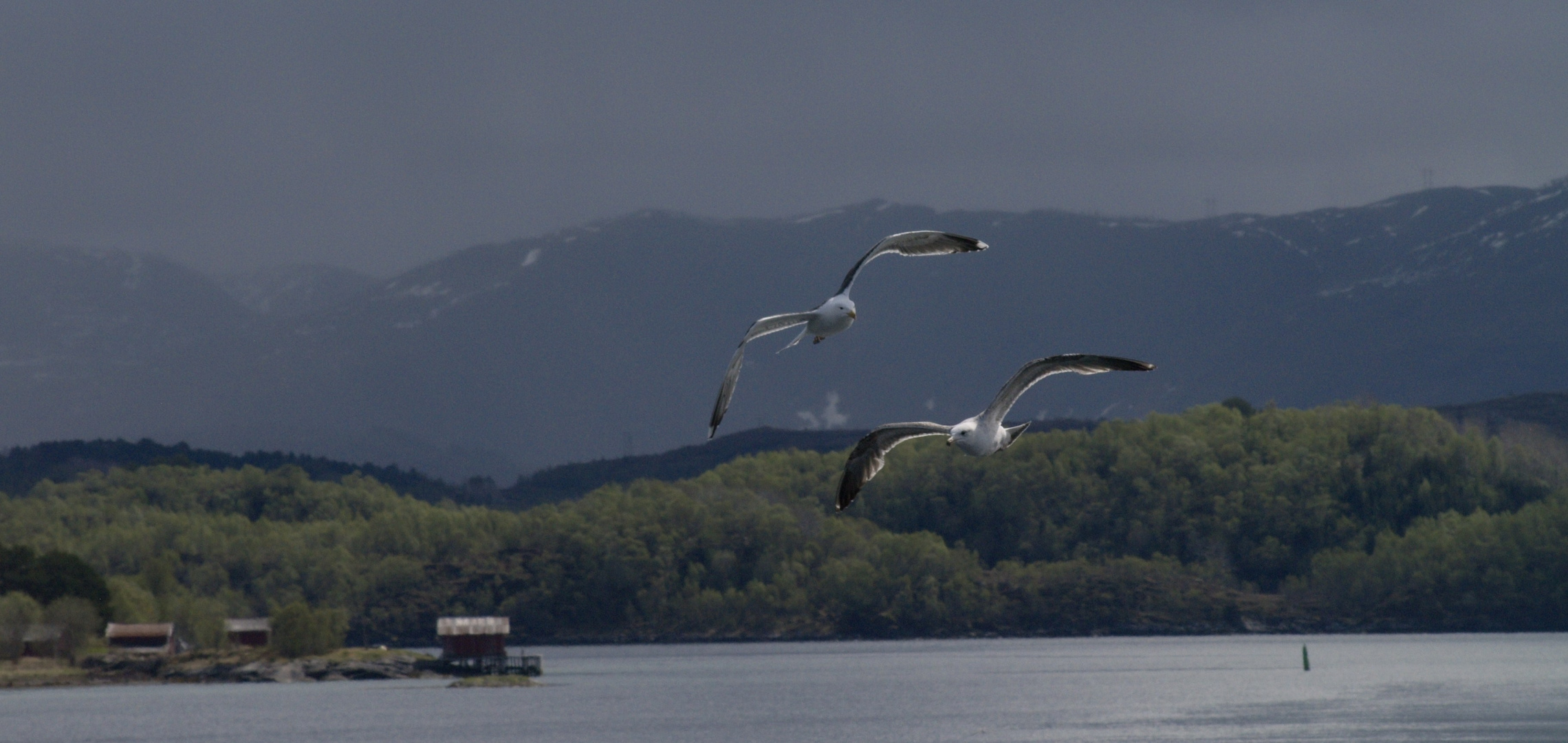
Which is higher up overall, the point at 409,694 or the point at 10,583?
the point at 10,583

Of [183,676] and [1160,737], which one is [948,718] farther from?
[183,676]

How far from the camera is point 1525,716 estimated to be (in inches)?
4555

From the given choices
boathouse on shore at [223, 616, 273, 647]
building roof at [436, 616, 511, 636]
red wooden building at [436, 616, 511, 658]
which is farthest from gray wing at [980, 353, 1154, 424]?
boathouse on shore at [223, 616, 273, 647]

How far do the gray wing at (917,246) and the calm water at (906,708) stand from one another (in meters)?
82.5

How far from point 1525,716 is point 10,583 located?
437 ft

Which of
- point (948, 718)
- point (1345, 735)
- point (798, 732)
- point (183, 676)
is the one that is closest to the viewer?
point (1345, 735)

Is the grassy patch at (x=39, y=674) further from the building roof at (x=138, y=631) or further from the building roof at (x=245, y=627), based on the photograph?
the building roof at (x=245, y=627)

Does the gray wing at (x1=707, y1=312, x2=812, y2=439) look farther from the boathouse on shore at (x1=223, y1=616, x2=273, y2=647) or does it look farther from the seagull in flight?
the boathouse on shore at (x1=223, y1=616, x2=273, y2=647)

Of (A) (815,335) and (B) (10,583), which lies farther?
(B) (10,583)

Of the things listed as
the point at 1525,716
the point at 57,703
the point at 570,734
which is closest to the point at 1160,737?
the point at 1525,716

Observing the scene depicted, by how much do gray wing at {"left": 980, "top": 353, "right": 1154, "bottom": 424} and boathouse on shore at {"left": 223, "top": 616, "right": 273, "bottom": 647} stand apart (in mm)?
178003

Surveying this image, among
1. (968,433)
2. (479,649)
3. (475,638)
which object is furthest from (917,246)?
(475,638)

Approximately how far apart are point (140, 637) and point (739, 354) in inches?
6816

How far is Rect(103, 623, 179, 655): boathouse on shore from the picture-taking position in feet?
613
